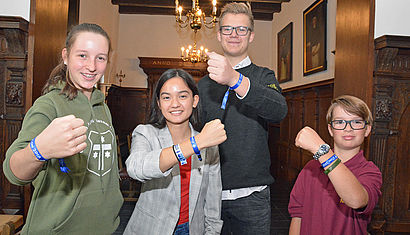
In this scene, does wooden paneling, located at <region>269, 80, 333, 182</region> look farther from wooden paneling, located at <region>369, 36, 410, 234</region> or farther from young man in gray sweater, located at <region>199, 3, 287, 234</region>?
young man in gray sweater, located at <region>199, 3, 287, 234</region>

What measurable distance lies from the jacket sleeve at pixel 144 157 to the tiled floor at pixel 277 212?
2.63m

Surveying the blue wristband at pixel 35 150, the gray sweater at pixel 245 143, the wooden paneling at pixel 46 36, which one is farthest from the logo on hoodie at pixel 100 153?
the wooden paneling at pixel 46 36

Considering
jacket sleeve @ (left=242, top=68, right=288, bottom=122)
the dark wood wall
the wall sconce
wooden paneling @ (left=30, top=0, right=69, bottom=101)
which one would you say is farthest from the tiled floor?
the wall sconce

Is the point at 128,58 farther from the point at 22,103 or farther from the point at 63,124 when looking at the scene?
the point at 63,124

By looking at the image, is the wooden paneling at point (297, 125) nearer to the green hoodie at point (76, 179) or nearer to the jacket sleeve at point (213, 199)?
the jacket sleeve at point (213, 199)

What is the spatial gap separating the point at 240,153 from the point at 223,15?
0.79m

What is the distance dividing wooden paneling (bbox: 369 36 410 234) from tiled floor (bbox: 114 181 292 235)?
4.67 feet

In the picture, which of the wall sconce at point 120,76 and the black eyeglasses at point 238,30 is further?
the wall sconce at point 120,76

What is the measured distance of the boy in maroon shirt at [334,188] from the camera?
146 cm

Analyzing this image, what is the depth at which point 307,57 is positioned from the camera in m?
6.21

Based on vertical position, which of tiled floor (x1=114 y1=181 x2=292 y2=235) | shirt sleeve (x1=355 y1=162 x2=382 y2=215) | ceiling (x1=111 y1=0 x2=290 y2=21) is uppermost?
ceiling (x1=111 y1=0 x2=290 y2=21)

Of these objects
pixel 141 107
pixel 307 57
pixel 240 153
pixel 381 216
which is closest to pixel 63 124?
pixel 240 153

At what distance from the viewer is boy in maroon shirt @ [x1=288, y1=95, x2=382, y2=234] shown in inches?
57.5

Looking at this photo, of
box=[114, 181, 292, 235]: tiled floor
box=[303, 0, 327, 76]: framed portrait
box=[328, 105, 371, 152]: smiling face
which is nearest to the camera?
box=[328, 105, 371, 152]: smiling face
